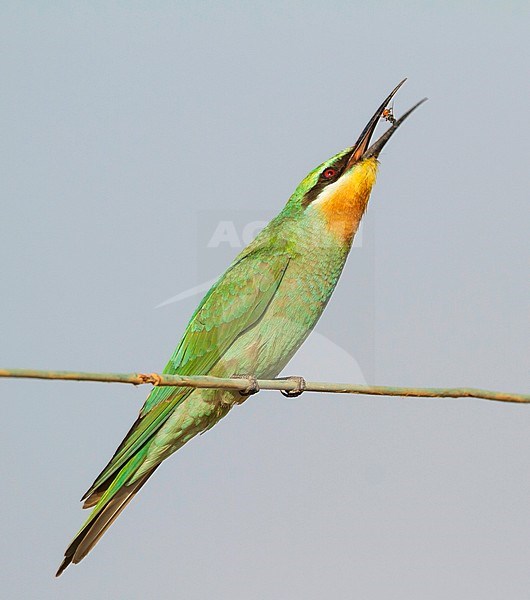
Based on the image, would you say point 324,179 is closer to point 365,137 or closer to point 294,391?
point 365,137

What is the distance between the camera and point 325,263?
14.0 feet

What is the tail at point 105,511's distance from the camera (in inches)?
146

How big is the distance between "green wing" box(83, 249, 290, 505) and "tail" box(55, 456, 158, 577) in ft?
0.14

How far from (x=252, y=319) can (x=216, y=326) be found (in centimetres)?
17

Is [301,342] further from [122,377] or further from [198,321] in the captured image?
[122,377]

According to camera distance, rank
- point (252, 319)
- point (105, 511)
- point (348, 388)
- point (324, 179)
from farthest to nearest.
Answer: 1. point (324, 179)
2. point (252, 319)
3. point (105, 511)
4. point (348, 388)

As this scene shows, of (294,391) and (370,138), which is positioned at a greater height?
(370,138)

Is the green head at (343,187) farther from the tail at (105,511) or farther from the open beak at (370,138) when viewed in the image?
the tail at (105,511)

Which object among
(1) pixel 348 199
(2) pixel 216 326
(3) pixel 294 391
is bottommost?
(3) pixel 294 391

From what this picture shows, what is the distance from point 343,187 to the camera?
445 cm

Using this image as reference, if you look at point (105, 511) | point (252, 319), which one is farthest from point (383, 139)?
point (105, 511)

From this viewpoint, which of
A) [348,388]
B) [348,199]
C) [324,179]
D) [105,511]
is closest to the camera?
[348,388]

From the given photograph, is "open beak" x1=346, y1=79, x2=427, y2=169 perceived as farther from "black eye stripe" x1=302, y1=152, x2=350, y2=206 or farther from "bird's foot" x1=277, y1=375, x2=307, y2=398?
"bird's foot" x1=277, y1=375, x2=307, y2=398

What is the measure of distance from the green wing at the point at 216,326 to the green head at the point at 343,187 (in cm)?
31
